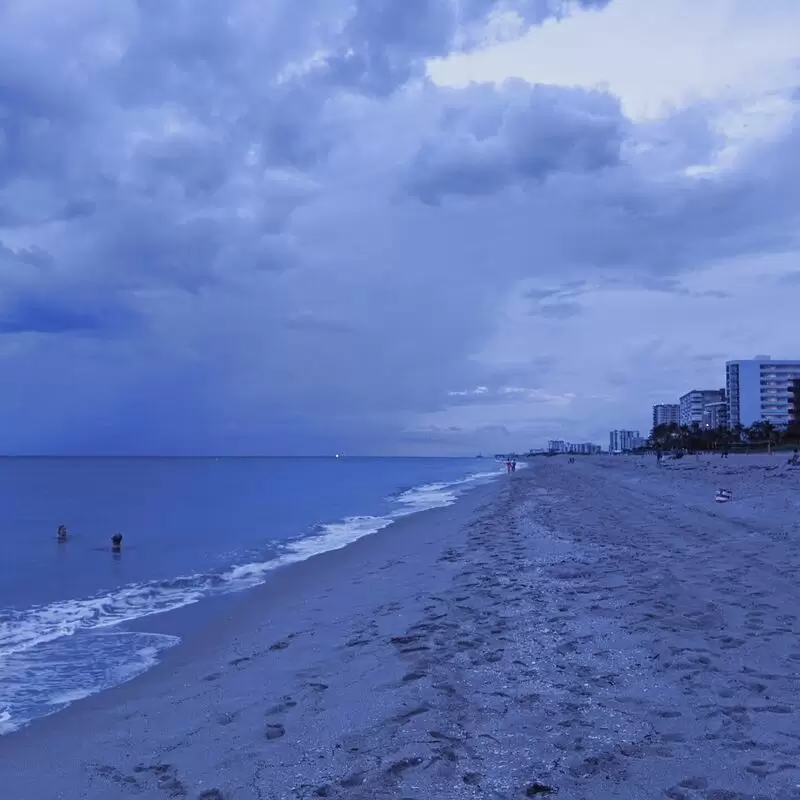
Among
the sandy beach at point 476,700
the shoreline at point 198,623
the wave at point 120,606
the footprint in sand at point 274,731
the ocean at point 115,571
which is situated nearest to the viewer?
the sandy beach at point 476,700

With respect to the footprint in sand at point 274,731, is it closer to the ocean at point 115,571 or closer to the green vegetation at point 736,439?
the ocean at point 115,571

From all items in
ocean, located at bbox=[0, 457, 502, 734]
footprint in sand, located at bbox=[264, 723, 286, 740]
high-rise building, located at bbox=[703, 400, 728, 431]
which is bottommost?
ocean, located at bbox=[0, 457, 502, 734]

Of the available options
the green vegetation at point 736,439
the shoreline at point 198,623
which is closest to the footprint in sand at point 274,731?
the shoreline at point 198,623

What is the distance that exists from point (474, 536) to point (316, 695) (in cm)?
1308

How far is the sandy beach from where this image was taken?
4527 millimetres

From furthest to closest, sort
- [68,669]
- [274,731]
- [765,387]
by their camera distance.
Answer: [765,387], [68,669], [274,731]

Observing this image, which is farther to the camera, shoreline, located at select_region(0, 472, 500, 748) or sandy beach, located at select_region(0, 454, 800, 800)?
shoreline, located at select_region(0, 472, 500, 748)

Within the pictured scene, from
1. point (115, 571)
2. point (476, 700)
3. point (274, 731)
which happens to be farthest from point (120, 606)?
point (476, 700)

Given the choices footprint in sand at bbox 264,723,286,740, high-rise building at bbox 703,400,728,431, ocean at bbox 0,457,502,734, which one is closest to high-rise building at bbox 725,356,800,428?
high-rise building at bbox 703,400,728,431

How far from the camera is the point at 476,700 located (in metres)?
5.86

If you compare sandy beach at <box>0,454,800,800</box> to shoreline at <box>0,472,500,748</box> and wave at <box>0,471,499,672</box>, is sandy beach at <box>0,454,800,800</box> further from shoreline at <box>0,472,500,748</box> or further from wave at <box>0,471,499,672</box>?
→ wave at <box>0,471,499,672</box>

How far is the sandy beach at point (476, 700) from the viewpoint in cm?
453

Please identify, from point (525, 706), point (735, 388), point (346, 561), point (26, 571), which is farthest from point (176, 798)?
point (735, 388)

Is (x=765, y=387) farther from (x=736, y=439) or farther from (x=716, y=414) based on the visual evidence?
(x=736, y=439)
